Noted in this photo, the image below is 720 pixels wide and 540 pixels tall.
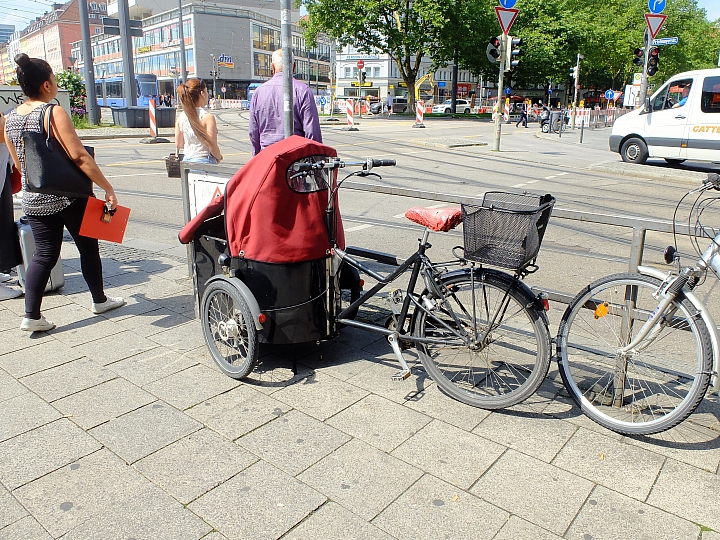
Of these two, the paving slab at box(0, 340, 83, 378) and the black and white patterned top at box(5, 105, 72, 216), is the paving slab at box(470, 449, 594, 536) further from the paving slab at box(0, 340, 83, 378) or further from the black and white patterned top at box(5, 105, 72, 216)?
the black and white patterned top at box(5, 105, 72, 216)

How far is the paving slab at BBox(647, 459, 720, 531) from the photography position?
97.4 inches

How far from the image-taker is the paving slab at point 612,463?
2.68 metres

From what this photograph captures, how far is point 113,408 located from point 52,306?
2035 mm

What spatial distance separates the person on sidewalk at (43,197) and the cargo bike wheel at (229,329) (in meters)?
1.24

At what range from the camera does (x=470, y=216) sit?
3.00 metres

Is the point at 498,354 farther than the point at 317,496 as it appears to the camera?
Yes

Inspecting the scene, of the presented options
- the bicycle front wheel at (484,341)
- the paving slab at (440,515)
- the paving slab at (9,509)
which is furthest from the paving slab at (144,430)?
the bicycle front wheel at (484,341)

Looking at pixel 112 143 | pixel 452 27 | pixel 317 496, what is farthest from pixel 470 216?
pixel 452 27

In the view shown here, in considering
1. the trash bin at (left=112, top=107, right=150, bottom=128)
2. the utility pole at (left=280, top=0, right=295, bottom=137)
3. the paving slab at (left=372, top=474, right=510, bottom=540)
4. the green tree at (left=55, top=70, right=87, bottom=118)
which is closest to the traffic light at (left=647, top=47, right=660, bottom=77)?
the utility pole at (left=280, top=0, right=295, bottom=137)

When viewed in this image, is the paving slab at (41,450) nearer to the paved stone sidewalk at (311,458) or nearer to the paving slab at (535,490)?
the paved stone sidewalk at (311,458)

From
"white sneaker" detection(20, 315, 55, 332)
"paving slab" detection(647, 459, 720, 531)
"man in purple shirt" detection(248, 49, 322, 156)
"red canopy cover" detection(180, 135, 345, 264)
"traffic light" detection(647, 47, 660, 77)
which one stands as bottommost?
"paving slab" detection(647, 459, 720, 531)

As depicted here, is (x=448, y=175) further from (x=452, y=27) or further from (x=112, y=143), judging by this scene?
(x=452, y=27)

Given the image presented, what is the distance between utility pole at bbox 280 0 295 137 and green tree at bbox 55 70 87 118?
79.8 ft

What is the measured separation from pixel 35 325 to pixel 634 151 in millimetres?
15562
